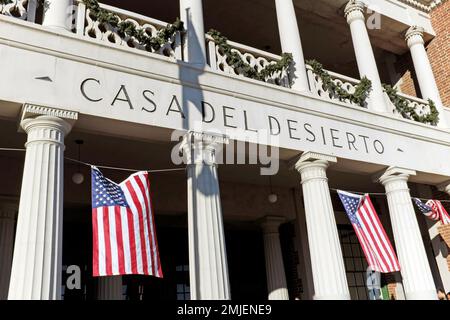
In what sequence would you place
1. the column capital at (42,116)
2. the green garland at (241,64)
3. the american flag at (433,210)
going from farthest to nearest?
the american flag at (433,210) → the green garland at (241,64) → the column capital at (42,116)

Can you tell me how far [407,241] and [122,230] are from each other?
255 inches

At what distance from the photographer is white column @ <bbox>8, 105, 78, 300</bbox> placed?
5926 mm

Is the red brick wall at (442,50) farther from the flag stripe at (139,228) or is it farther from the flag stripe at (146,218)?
the flag stripe at (139,228)

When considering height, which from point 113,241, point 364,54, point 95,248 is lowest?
point 95,248

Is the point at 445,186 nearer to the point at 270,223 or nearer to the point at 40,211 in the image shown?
the point at 270,223

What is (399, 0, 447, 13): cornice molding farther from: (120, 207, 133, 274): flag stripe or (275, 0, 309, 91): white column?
(120, 207, 133, 274): flag stripe

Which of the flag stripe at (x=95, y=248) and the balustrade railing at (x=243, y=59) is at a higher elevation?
the balustrade railing at (x=243, y=59)

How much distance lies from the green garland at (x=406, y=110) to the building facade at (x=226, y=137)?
4 centimetres

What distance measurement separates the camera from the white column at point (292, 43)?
10109mm

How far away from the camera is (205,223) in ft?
25.0

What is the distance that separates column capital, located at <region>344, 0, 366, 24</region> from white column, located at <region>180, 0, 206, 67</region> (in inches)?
187

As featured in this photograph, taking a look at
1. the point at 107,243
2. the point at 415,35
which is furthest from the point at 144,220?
the point at 415,35

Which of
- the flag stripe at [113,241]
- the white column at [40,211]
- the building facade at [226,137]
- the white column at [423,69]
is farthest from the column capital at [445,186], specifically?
the white column at [40,211]

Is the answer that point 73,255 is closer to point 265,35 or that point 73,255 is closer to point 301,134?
point 301,134
